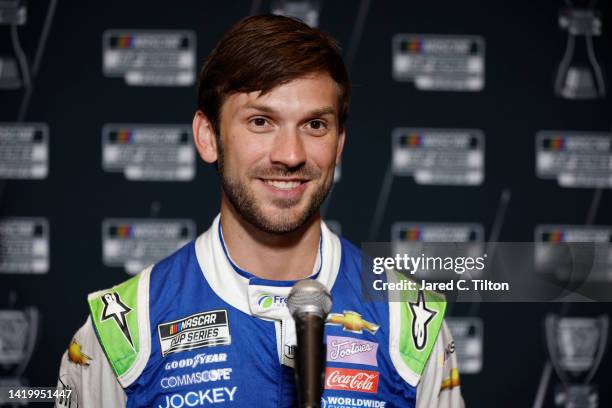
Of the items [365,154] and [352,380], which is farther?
[365,154]

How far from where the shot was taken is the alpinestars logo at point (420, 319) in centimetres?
135

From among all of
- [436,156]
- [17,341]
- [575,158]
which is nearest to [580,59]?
[575,158]

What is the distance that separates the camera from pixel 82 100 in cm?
270

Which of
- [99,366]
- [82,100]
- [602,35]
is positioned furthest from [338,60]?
[602,35]

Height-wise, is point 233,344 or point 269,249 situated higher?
point 269,249

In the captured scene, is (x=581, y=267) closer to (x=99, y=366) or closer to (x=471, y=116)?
(x=99, y=366)

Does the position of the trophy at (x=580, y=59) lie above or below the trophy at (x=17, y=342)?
above

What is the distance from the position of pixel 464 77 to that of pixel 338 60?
1.52m

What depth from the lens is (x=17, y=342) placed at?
266 centimetres

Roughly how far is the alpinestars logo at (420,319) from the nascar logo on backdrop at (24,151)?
5.82ft

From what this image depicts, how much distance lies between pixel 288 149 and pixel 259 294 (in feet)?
0.94

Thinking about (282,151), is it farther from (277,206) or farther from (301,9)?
(301,9)

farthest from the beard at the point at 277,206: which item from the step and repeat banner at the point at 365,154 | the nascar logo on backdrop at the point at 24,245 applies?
the nascar logo on backdrop at the point at 24,245

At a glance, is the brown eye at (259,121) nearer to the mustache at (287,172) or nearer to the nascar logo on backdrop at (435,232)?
the mustache at (287,172)
